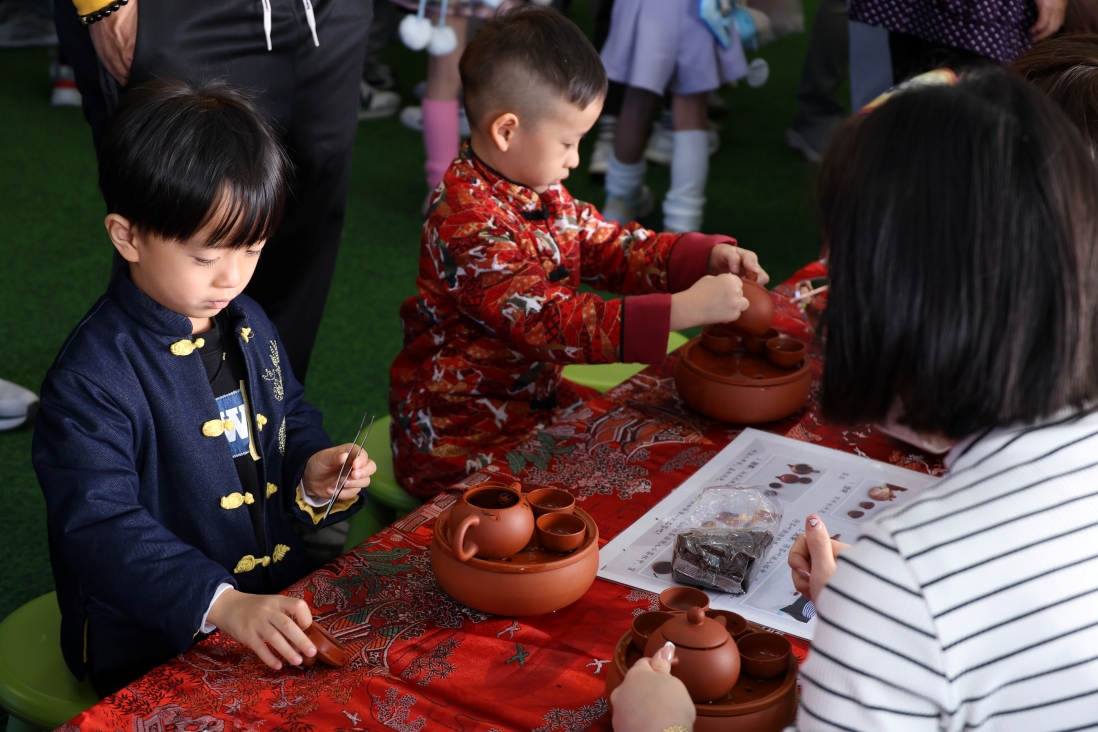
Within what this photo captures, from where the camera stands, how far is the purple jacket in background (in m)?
2.38

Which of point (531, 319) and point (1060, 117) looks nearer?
point (1060, 117)

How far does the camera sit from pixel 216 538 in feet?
4.00

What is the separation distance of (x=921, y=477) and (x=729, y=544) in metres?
0.34

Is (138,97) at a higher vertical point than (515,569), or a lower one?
higher

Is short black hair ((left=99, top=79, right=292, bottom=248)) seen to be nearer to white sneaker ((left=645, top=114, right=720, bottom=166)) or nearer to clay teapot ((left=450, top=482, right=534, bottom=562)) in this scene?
clay teapot ((left=450, top=482, right=534, bottom=562))

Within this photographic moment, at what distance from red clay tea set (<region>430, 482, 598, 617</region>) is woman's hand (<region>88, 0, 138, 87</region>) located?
91cm

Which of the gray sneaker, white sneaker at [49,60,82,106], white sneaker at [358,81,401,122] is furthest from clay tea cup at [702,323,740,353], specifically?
the gray sneaker

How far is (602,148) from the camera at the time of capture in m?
4.05

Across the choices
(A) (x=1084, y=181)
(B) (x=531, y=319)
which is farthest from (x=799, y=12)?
(A) (x=1084, y=181)

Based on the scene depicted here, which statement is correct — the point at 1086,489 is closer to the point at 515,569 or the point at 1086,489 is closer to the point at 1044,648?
the point at 1044,648

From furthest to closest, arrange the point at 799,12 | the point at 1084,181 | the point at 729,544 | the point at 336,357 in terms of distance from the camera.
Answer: the point at 799,12
the point at 336,357
the point at 729,544
the point at 1084,181

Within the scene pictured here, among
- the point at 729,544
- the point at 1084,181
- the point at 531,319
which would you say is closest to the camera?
the point at 1084,181

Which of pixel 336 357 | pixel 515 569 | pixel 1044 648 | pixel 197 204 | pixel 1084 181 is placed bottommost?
pixel 336 357

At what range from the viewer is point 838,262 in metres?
0.72
